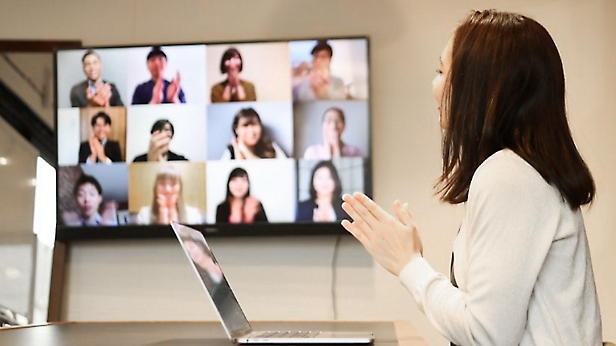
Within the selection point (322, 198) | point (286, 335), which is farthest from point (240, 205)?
point (286, 335)

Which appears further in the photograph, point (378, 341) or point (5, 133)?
point (5, 133)

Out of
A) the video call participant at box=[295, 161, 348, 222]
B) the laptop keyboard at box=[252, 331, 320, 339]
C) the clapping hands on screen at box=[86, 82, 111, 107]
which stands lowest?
the laptop keyboard at box=[252, 331, 320, 339]

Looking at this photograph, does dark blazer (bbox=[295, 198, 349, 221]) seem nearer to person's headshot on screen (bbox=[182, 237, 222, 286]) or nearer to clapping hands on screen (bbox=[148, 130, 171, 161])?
clapping hands on screen (bbox=[148, 130, 171, 161])

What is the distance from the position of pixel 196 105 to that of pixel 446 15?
1101 millimetres

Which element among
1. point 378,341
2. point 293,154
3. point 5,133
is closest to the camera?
point 378,341

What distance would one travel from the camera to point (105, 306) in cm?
354

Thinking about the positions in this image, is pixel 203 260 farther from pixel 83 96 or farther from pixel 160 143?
pixel 83 96


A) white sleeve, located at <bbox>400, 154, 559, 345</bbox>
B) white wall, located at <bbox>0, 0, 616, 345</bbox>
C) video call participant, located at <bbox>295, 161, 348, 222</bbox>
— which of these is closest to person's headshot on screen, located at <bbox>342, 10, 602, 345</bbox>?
white sleeve, located at <bbox>400, 154, 559, 345</bbox>

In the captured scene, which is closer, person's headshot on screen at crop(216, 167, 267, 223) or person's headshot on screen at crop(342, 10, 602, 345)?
person's headshot on screen at crop(342, 10, 602, 345)

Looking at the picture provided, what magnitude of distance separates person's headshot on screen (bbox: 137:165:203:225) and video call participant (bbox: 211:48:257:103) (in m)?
0.36

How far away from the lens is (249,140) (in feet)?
11.1

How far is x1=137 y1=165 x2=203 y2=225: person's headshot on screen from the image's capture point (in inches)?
134

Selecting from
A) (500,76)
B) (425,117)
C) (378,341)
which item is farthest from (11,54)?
(500,76)

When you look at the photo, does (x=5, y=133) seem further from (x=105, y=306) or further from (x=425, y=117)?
(x=425, y=117)
